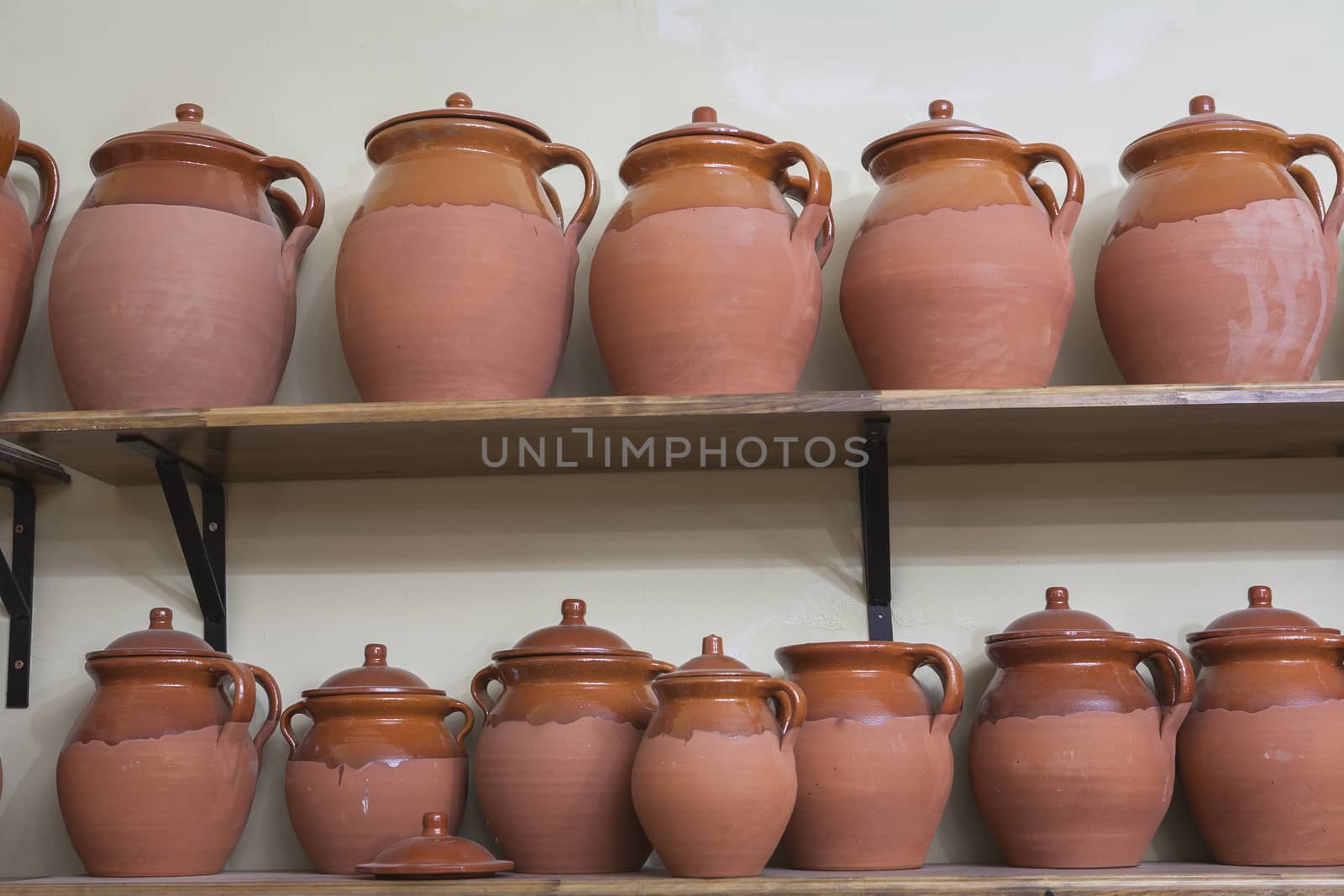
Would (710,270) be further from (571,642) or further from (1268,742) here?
(1268,742)

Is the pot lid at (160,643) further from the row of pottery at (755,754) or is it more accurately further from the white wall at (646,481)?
the white wall at (646,481)

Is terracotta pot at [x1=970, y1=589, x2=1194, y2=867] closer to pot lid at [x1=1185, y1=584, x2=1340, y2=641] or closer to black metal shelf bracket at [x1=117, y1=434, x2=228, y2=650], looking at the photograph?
pot lid at [x1=1185, y1=584, x2=1340, y2=641]

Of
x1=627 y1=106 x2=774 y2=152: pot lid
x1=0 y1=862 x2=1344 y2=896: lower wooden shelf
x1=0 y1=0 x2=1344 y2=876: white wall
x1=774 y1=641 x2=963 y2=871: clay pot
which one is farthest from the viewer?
x1=0 y1=0 x2=1344 y2=876: white wall

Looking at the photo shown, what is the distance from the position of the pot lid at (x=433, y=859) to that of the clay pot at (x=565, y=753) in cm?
6

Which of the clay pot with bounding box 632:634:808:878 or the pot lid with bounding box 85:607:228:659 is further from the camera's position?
the pot lid with bounding box 85:607:228:659

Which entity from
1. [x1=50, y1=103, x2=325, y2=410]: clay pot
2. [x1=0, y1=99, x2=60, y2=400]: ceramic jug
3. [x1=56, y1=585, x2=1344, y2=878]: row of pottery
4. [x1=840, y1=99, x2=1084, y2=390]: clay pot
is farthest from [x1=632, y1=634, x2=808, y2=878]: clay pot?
[x1=0, y1=99, x2=60, y2=400]: ceramic jug

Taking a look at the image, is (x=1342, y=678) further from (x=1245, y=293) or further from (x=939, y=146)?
(x=939, y=146)

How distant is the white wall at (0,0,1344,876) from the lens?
58.7 inches

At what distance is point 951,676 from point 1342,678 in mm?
400

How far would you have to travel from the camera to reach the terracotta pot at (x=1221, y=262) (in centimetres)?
131

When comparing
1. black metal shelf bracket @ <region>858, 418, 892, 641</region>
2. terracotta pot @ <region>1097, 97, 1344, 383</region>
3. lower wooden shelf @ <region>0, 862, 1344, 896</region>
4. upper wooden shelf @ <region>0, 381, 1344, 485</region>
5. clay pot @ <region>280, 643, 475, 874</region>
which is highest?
terracotta pot @ <region>1097, 97, 1344, 383</region>

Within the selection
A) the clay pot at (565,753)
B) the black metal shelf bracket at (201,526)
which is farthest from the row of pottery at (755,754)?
the black metal shelf bracket at (201,526)

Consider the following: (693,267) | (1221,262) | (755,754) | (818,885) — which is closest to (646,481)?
(693,267)

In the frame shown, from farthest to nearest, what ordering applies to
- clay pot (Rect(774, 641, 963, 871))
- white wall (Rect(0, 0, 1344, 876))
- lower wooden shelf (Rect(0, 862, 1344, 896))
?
1. white wall (Rect(0, 0, 1344, 876))
2. clay pot (Rect(774, 641, 963, 871))
3. lower wooden shelf (Rect(0, 862, 1344, 896))
